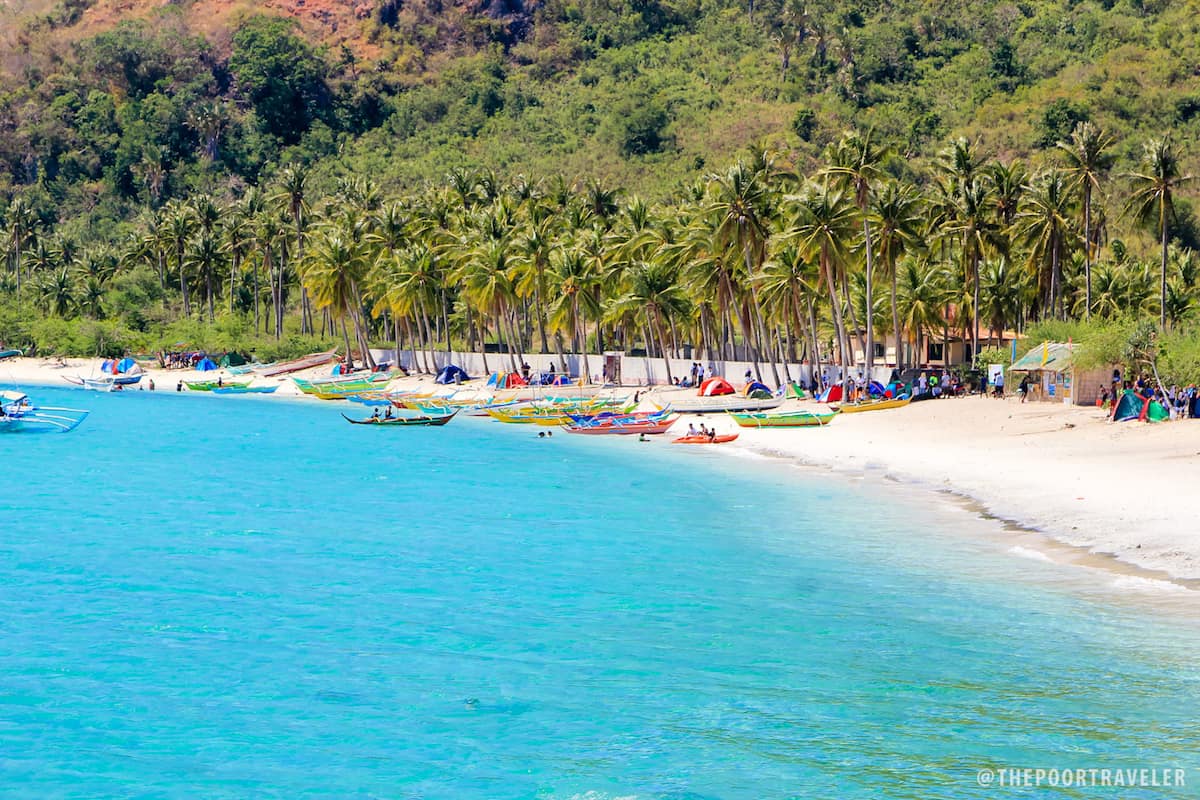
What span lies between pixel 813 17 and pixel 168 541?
147 meters

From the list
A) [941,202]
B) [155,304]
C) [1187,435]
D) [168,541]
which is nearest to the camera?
[168,541]

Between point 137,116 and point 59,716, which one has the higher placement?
point 137,116

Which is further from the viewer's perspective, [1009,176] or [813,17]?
[813,17]

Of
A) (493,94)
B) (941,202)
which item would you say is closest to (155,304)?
(493,94)

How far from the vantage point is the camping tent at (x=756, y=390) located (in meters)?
70.2

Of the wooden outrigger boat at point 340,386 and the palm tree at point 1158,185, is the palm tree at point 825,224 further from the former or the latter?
the wooden outrigger boat at point 340,386

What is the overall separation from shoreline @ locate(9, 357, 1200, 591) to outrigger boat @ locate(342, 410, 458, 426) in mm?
12979

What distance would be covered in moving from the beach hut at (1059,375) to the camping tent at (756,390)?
13.8 metres

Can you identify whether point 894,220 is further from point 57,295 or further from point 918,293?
point 57,295

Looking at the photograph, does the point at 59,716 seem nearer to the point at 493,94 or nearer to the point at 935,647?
the point at 935,647

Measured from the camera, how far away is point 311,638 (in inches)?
908

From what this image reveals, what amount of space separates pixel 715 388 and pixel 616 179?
7002 centimetres

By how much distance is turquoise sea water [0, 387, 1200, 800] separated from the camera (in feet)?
54.6

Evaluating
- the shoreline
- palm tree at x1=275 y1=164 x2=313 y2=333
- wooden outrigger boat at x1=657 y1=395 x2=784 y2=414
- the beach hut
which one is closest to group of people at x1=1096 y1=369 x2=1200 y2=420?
the beach hut
